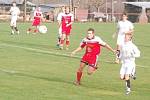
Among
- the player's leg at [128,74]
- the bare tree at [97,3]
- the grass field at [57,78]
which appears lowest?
the grass field at [57,78]

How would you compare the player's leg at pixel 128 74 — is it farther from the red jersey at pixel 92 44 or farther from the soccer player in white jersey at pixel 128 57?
the red jersey at pixel 92 44

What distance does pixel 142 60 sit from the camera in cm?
2295

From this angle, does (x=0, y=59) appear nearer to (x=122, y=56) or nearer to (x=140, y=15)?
(x=122, y=56)

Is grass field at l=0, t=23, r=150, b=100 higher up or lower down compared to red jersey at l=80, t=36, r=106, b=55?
lower down

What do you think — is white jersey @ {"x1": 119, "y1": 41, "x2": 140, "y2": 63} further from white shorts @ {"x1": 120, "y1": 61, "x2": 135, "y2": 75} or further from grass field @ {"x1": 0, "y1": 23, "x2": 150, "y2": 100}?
grass field @ {"x1": 0, "y1": 23, "x2": 150, "y2": 100}

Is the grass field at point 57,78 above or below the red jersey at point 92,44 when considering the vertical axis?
below

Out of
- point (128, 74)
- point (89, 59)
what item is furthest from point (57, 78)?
point (128, 74)

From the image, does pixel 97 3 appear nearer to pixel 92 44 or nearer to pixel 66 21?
pixel 66 21

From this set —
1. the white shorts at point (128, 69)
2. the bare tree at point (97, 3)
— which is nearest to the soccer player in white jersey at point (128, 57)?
the white shorts at point (128, 69)

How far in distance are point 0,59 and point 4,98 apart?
8591 mm

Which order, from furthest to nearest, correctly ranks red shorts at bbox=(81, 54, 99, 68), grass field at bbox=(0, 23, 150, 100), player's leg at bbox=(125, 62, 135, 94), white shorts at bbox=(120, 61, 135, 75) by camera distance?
1. red shorts at bbox=(81, 54, 99, 68)
2. white shorts at bbox=(120, 61, 135, 75)
3. player's leg at bbox=(125, 62, 135, 94)
4. grass field at bbox=(0, 23, 150, 100)

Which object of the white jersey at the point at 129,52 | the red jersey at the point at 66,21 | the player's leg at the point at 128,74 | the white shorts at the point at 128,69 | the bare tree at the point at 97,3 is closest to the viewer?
the player's leg at the point at 128,74

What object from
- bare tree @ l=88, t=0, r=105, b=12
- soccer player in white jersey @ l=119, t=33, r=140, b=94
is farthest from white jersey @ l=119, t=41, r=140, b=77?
bare tree @ l=88, t=0, r=105, b=12

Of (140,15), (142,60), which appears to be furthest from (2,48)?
(140,15)
